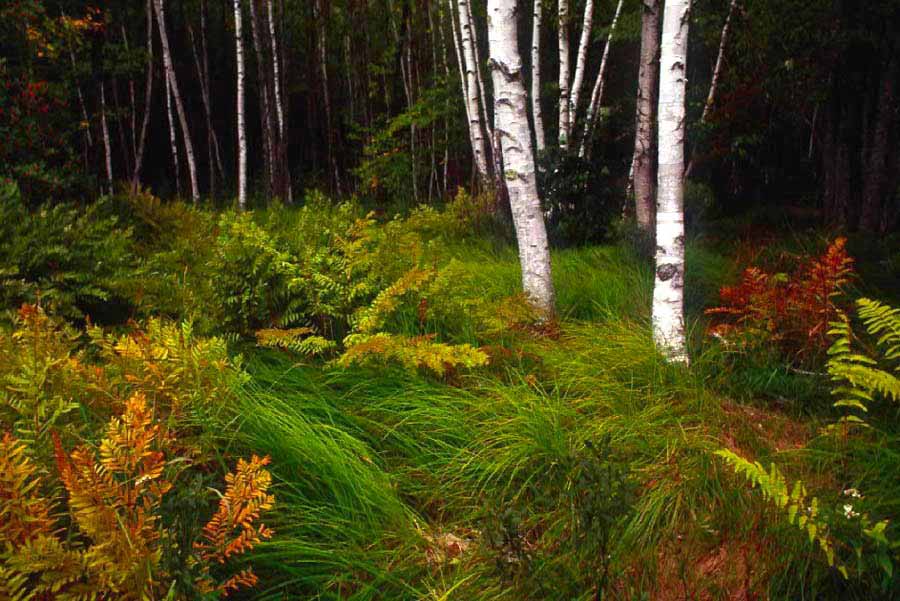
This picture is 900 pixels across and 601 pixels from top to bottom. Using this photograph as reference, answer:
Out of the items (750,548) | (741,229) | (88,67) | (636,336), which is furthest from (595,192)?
(88,67)

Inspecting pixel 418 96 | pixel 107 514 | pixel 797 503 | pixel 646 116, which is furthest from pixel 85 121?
pixel 797 503

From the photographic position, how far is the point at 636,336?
4137mm

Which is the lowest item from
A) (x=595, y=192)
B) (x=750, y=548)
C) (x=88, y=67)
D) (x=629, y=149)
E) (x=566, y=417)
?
(x=750, y=548)

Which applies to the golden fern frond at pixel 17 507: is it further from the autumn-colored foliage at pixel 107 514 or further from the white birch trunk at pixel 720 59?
the white birch trunk at pixel 720 59

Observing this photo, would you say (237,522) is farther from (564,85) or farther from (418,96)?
(418,96)

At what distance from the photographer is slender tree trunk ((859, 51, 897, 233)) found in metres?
8.62

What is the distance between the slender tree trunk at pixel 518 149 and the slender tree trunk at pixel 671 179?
3.28 ft

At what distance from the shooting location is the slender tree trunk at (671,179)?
13.3 ft

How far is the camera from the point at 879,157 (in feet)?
29.1

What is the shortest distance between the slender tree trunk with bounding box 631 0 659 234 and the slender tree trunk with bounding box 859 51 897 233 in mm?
3577

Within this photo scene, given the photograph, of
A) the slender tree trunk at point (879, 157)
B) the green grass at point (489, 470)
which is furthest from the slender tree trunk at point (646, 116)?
the green grass at point (489, 470)

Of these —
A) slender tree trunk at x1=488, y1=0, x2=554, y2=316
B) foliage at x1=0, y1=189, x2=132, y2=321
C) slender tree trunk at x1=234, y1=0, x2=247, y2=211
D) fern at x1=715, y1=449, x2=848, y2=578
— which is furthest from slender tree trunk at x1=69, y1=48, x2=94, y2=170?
fern at x1=715, y1=449, x2=848, y2=578

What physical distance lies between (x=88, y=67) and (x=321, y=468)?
19.5 m

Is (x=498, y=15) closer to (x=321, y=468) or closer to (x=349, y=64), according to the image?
(x=321, y=468)
